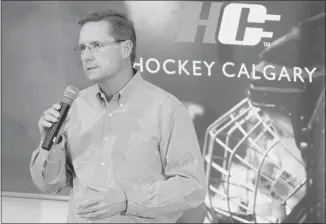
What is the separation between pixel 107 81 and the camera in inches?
65.1

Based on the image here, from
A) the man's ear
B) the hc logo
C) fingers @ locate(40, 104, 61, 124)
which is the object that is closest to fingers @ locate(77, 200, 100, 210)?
fingers @ locate(40, 104, 61, 124)

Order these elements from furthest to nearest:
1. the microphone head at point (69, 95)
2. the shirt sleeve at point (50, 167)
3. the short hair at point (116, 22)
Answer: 1. the short hair at point (116, 22)
2. the shirt sleeve at point (50, 167)
3. the microphone head at point (69, 95)

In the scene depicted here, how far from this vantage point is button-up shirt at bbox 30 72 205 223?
1480 millimetres

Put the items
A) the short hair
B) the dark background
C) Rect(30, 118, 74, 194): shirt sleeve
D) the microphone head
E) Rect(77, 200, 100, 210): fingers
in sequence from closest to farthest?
Rect(77, 200, 100, 210): fingers
the microphone head
Rect(30, 118, 74, 194): shirt sleeve
the short hair
the dark background

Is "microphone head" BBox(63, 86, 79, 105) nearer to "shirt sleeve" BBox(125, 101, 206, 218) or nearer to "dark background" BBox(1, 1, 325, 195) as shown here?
"shirt sleeve" BBox(125, 101, 206, 218)

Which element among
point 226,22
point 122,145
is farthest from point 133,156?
Answer: point 226,22

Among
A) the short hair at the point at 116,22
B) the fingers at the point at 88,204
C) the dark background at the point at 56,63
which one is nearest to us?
the fingers at the point at 88,204

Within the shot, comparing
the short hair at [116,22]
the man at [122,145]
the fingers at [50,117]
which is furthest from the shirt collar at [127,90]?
the fingers at [50,117]

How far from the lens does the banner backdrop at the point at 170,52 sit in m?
2.90

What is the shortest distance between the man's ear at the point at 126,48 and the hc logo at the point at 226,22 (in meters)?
1.31

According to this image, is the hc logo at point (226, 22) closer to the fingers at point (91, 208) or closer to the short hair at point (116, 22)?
the short hair at point (116, 22)

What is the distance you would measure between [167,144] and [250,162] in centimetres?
150

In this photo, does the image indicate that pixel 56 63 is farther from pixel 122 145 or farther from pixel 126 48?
pixel 122 145

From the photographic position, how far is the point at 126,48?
167 cm
